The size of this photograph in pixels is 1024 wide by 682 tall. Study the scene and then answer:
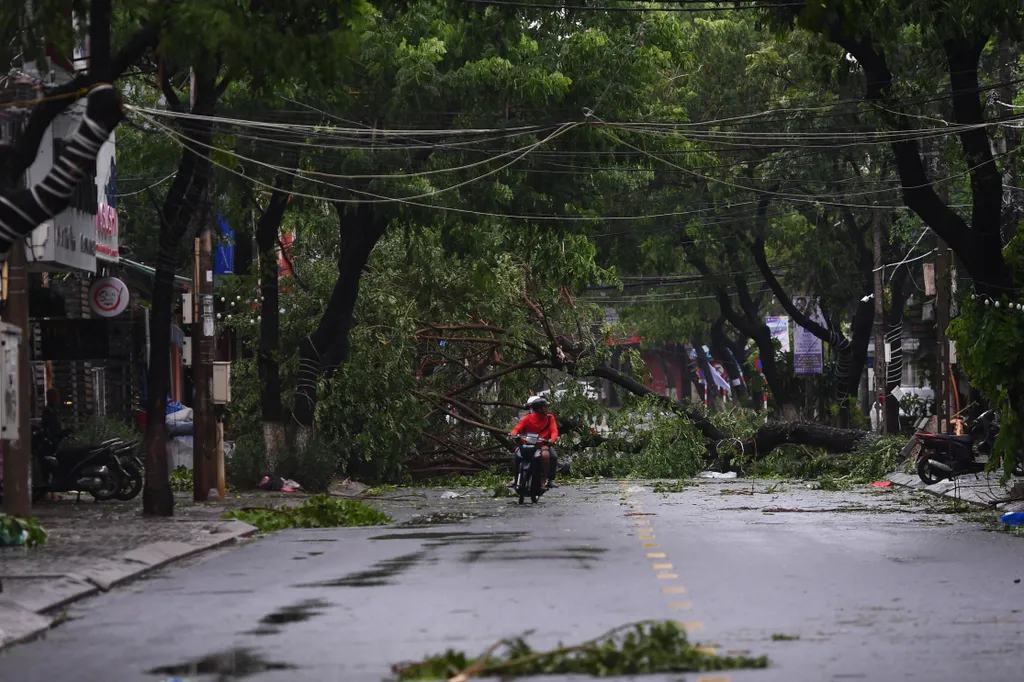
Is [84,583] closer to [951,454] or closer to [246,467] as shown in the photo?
[246,467]

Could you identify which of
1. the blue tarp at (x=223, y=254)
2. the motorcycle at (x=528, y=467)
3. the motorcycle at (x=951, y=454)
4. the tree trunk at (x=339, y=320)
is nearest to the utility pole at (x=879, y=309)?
the motorcycle at (x=951, y=454)

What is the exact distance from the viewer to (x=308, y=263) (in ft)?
123

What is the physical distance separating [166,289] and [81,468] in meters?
3.96

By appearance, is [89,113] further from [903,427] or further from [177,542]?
[903,427]

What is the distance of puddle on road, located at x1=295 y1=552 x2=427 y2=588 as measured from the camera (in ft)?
46.2

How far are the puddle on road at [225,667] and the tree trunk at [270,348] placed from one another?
2267cm

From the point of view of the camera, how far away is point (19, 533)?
59.0ft

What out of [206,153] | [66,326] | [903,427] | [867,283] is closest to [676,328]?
[903,427]

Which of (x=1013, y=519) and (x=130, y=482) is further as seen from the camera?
(x=130, y=482)

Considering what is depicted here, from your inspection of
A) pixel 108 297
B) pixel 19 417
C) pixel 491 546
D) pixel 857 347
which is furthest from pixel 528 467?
pixel 857 347

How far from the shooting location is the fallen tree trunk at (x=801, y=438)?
41375 millimetres

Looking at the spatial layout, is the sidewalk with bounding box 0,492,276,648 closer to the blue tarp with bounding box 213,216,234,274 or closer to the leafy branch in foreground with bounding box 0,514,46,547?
the leafy branch in foreground with bounding box 0,514,46,547

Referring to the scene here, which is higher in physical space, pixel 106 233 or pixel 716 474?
pixel 106 233

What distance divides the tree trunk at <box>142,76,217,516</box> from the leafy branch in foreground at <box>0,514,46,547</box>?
5.23 meters
